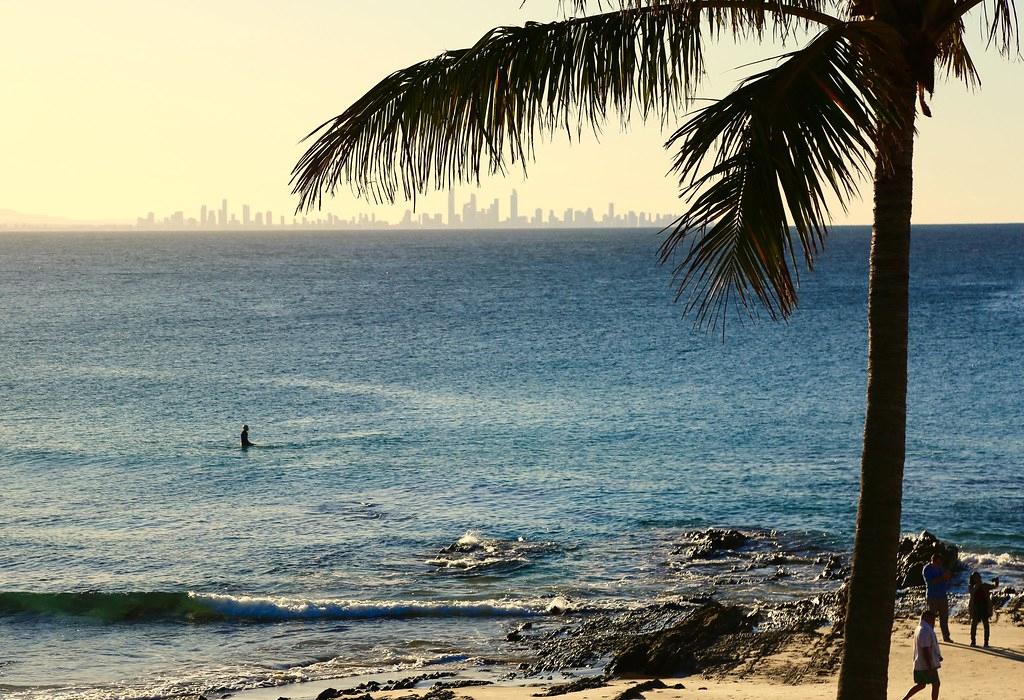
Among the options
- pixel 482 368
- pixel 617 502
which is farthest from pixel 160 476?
pixel 482 368

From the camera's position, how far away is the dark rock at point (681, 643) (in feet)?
73.0

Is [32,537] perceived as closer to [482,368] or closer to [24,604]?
[24,604]

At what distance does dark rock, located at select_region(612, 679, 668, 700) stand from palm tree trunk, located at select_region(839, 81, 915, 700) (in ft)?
37.5

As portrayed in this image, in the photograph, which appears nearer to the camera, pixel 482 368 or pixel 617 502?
pixel 617 502

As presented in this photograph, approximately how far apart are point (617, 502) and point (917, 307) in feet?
273

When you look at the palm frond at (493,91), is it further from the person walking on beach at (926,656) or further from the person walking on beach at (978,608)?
the person walking on beach at (978,608)

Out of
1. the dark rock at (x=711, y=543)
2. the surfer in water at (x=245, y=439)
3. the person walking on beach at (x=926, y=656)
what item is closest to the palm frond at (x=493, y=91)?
the person walking on beach at (x=926, y=656)

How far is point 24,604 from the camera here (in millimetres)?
31344

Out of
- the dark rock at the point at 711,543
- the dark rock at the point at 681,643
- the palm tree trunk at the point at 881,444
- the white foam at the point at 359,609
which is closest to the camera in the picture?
the palm tree trunk at the point at 881,444

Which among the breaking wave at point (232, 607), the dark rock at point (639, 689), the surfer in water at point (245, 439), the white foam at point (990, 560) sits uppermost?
the dark rock at point (639, 689)

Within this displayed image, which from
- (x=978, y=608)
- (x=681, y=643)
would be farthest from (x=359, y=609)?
(x=978, y=608)

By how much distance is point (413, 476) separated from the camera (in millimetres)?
47000

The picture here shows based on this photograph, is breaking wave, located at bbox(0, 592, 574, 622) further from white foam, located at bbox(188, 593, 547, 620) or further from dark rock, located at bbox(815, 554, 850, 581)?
dark rock, located at bbox(815, 554, 850, 581)

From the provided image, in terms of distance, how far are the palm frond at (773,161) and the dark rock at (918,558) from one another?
24.7 m
